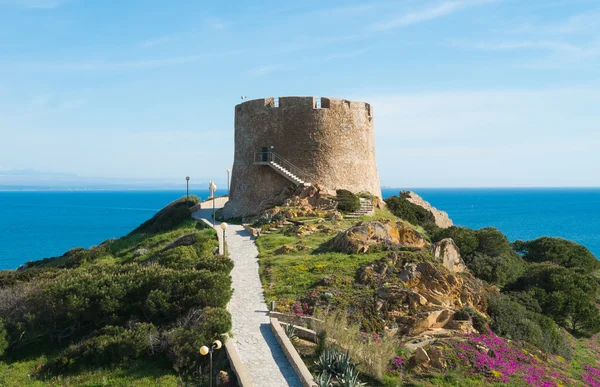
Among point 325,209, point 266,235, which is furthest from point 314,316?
point 325,209

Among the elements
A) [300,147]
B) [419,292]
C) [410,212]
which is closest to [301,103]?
[300,147]

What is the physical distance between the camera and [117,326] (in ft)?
45.0

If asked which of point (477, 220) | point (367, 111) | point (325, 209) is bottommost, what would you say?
point (477, 220)

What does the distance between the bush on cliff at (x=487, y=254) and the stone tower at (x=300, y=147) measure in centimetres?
736

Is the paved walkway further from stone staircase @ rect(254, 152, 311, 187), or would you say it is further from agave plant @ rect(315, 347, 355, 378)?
stone staircase @ rect(254, 152, 311, 187)

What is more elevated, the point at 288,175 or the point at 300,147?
the point at 300,147

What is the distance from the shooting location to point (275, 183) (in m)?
32.2

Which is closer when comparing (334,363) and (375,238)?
(334,363)

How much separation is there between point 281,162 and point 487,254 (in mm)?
13913

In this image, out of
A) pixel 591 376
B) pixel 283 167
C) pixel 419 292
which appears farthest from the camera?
pixel 283 167

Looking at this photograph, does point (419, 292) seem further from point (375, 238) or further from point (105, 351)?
point (105, 351)

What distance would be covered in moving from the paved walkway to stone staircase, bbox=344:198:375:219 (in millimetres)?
8244

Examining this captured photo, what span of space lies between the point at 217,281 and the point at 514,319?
10.6 m

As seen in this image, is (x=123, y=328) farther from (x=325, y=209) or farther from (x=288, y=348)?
(x=325, y=209)
